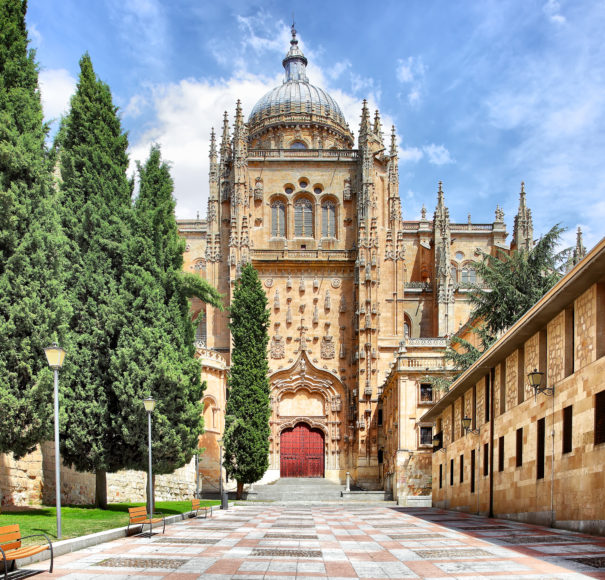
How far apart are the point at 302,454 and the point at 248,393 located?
468 inches

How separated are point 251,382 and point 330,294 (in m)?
13.2

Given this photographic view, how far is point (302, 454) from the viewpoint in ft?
156

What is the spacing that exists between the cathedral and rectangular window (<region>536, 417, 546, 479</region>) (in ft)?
75.1

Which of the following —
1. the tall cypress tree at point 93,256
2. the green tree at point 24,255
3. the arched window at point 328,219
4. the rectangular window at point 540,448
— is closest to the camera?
the green tree at point 24,255

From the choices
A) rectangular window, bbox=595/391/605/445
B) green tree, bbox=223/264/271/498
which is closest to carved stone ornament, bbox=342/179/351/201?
green tree, bbox=223/264/271/498

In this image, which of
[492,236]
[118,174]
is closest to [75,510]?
[118,174]

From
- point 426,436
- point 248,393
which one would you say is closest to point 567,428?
point 426,436

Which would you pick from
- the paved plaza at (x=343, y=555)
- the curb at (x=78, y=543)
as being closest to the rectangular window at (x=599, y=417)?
the paved plaza at (x=343, y=555)

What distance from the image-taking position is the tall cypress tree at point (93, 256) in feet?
65.4

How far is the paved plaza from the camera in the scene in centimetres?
966

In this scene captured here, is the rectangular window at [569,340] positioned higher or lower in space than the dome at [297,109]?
lower

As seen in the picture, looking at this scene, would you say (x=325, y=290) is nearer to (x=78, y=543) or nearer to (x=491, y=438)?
(x=491, y=438)

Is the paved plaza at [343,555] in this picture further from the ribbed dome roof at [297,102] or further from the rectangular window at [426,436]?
the ribbed dome roof at [297,102]

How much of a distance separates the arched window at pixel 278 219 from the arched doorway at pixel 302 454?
15030 mm
